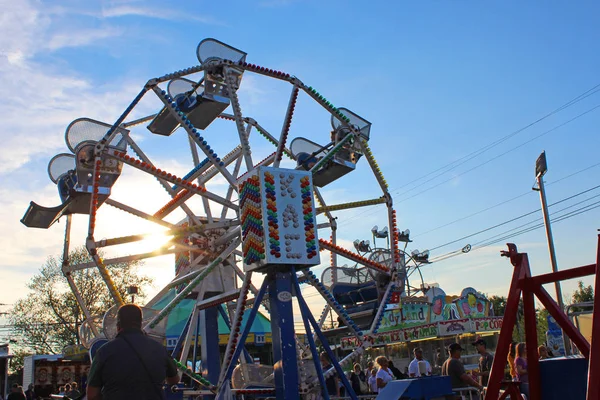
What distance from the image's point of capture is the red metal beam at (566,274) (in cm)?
436

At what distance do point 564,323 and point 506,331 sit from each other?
426 millimetres

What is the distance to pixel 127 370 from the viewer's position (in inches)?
155

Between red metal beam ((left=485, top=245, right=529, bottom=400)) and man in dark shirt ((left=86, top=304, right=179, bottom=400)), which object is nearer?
man in dark shirt ((left=86, top=304, right=179, bottom=400))

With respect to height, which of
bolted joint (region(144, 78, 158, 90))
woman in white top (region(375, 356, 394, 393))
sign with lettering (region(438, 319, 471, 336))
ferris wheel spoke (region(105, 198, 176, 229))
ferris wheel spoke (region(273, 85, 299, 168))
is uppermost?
bolted joint (region(144, 78, 158, 90))

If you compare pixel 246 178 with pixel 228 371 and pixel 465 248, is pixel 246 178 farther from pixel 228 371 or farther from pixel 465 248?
pixel 465 248

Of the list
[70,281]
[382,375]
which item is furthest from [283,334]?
[70,281]

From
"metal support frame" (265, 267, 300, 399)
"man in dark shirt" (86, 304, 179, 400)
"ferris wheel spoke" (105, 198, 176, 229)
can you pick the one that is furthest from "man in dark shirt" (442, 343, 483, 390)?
"ferris wheel spoke" (105, 198, 176, 229)

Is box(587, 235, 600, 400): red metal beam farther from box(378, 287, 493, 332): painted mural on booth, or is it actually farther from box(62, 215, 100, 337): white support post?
box(378, 287, 493, 332): painted mural on booth

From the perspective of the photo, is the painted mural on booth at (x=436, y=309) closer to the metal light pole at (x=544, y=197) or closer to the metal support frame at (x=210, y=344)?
the metal light pole at (x=544, y=197)

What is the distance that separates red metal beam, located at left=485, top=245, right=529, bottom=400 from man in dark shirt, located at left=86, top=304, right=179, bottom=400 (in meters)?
2.44

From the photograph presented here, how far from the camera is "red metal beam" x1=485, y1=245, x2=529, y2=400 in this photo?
466 centimetres

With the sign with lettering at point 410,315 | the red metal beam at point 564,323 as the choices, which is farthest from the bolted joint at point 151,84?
the sign with lettering at point 410,315

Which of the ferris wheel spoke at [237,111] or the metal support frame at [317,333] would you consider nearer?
the metal support frame at [317,333]

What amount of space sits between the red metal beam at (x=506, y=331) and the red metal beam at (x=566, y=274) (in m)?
0.15
